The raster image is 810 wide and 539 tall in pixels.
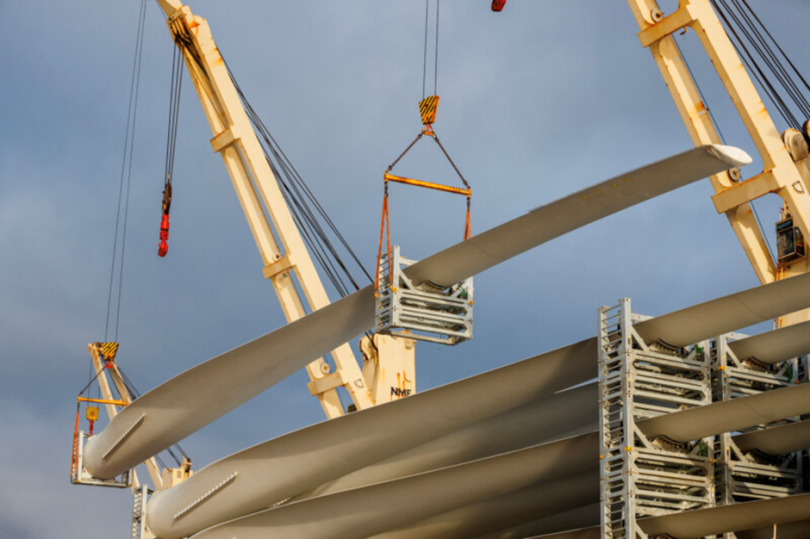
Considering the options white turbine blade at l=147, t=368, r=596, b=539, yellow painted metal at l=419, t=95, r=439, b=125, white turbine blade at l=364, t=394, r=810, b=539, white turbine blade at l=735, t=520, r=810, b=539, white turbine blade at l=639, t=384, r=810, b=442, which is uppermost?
yellow painted metal at l=419, t=95, r=439, b=125

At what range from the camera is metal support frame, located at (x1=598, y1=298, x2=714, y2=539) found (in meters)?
26.8

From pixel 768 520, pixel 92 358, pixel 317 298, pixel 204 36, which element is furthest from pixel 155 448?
pixel 92 358

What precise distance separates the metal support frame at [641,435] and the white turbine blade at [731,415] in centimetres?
49

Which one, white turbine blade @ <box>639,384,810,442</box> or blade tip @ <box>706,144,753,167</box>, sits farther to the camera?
white turbine blade @ <box>639,384,810,442</box>

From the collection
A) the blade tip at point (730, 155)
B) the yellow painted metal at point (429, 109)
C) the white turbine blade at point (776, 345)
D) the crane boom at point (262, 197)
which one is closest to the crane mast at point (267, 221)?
the crane boom at point (262, 197)

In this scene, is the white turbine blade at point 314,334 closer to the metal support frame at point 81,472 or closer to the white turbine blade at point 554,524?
the metal support frame at point 81,472

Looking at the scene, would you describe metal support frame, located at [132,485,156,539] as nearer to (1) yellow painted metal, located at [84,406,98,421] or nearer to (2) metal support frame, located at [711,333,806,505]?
(1) yellow painted metal, located at [84,406,98,421]

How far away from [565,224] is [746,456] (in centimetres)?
781

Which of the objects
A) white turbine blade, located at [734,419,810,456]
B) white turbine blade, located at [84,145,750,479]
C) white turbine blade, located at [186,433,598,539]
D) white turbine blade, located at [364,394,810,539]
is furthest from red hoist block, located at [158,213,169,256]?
white turbine blade, located at [734,419,810,456]

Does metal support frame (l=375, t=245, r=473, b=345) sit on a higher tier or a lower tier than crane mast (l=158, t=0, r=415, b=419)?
lower

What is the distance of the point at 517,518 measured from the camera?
32.3m

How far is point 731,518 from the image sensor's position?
25516 millimetres

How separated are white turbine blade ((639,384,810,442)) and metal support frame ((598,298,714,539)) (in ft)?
1.61

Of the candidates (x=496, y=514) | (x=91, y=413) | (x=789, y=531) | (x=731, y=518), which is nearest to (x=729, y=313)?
(x=731, y=518)
